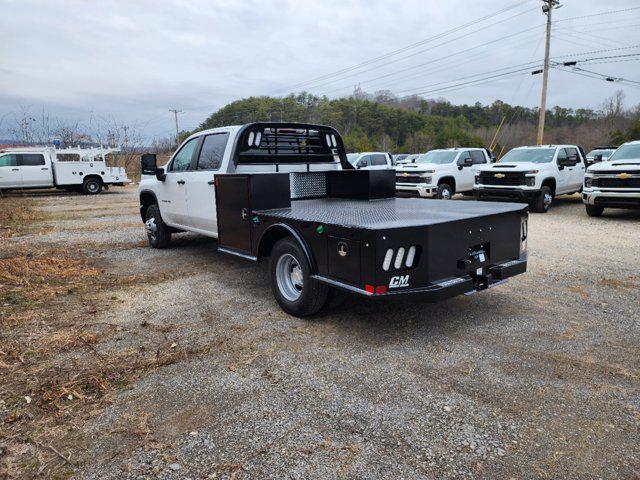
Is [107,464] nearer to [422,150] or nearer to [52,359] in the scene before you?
[52,359]

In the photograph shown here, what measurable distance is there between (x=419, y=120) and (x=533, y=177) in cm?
6408

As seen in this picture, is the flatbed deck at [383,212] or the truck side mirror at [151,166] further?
the truck side mirror at [151,166]

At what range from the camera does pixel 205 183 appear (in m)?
6.38

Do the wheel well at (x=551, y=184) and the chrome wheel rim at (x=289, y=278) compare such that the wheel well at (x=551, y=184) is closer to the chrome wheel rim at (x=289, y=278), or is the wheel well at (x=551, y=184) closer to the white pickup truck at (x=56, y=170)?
the chrome wheel rim at (x=289, y=278)

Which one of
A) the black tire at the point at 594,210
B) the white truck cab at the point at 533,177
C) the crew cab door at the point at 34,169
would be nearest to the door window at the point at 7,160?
the crew cab door at the point at 34,169

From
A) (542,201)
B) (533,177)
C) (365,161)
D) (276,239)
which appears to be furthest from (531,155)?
(276,239)

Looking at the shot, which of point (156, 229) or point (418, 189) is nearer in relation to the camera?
point (156, 229)

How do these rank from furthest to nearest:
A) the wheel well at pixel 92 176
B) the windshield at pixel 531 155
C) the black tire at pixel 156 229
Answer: the wheel well at pixel 92 176 < the windshield at pixel 531 155 < the black tire at pixel 156 229

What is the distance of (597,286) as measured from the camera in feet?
18.8

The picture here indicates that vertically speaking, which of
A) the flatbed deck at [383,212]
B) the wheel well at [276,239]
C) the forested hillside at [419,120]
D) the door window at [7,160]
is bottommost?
the wheel well at [276,239]

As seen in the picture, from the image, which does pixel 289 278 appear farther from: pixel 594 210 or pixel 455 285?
pixel 594 210

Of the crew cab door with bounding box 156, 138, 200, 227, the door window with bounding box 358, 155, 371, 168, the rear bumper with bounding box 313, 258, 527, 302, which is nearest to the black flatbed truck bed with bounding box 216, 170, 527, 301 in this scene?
the rear bumper with bounding box 313, 258, 527, 302

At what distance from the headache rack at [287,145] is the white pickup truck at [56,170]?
18.5 meters

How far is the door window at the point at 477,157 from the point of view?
16.3m
